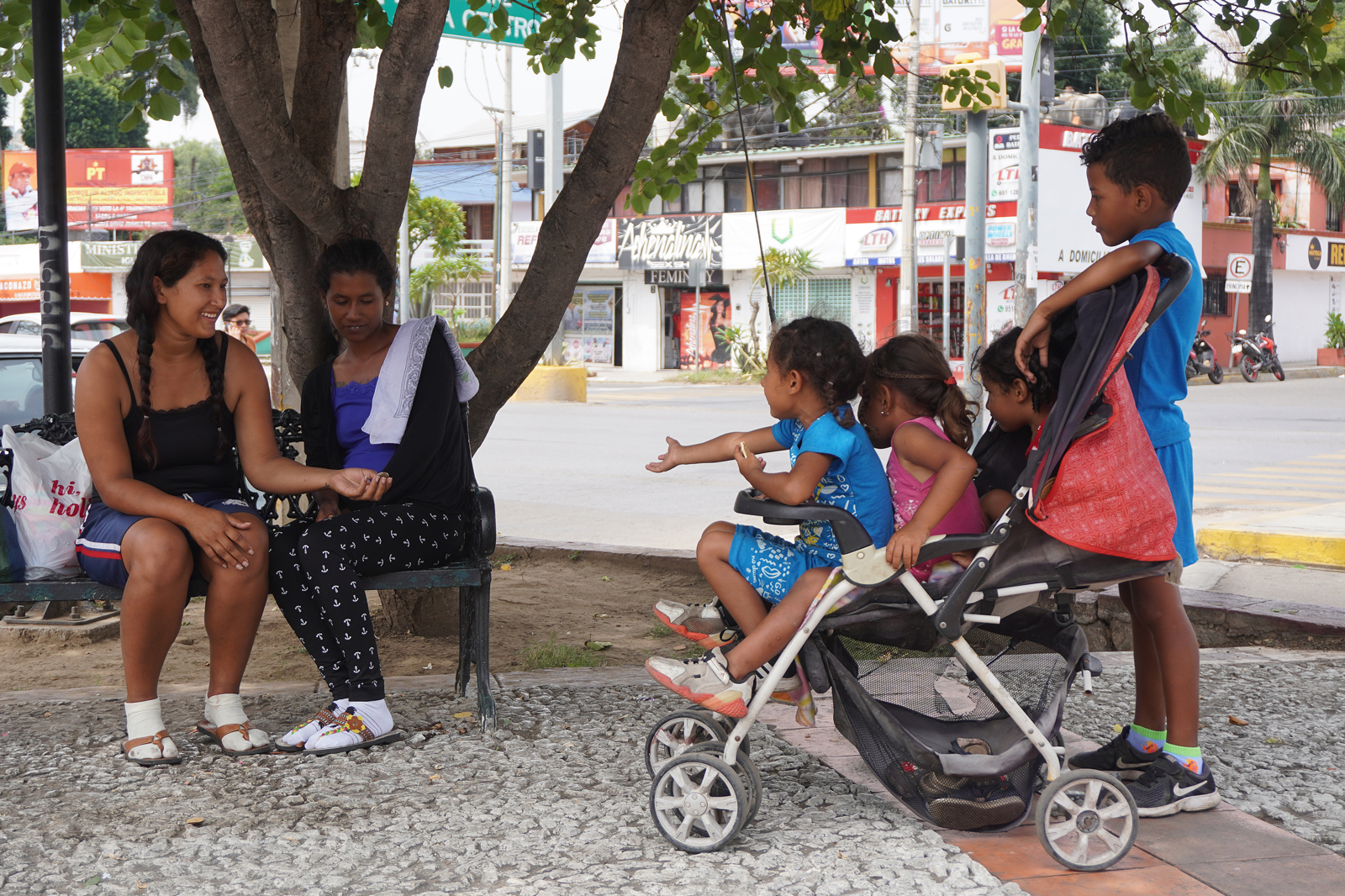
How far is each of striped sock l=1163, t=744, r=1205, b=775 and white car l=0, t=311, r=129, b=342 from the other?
19.4ft

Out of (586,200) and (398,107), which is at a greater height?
(398,107)

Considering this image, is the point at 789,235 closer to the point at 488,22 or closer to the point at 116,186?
the point at 488,22

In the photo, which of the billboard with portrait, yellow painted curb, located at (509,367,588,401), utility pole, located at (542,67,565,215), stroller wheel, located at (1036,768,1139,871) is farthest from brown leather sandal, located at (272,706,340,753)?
the billboard with portrait

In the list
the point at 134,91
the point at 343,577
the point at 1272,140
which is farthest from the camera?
the point at 1272,140

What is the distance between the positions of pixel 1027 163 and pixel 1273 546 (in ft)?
28.2

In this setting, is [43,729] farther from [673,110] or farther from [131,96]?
[673,110]

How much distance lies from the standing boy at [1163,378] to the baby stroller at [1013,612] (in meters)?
0.19

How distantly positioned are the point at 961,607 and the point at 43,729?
9.09 feet

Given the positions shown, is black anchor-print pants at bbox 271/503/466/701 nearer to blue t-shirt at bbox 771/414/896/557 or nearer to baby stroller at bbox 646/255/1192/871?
baby stroller at bbox 646/255/1192/871

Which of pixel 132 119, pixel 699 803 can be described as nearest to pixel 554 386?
pixel 132 119

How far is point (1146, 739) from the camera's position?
3.25 meters

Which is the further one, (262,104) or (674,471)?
(674,471)

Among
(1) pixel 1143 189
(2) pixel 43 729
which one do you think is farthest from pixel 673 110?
(2) pixel 43 729

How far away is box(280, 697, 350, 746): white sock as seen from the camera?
350cm
